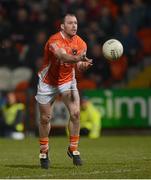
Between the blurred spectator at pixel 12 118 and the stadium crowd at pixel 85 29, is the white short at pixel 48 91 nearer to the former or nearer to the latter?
the blurred spectator at pixel 12 118

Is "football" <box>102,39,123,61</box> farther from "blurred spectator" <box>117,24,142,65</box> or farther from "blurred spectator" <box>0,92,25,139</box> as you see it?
"blurred spectator" <box>117,24,142,65</box>

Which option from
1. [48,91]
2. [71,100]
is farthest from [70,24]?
[71,100]

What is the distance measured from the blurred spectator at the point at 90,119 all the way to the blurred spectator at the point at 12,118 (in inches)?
74.3

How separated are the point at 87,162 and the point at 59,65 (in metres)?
1.82

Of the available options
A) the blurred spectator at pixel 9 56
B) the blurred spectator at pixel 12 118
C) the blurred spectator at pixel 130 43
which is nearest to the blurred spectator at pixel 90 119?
the blurred spectator at pixel 12 118

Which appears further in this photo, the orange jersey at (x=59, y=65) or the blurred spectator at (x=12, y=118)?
the blurred spectator at (x=12, y=118)

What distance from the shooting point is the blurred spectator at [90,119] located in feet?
77.6

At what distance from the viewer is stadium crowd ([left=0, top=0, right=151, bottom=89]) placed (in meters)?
24.7

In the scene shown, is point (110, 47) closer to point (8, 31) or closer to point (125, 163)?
point (125, 163)

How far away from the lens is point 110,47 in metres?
11.9

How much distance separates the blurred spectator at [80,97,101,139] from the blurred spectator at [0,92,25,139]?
1888 mm

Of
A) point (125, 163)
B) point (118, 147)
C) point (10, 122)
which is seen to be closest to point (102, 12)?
point (10, 122)

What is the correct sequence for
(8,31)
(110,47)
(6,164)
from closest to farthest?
(110,47)
(6,164)
(8,31)

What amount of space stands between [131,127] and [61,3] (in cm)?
529
